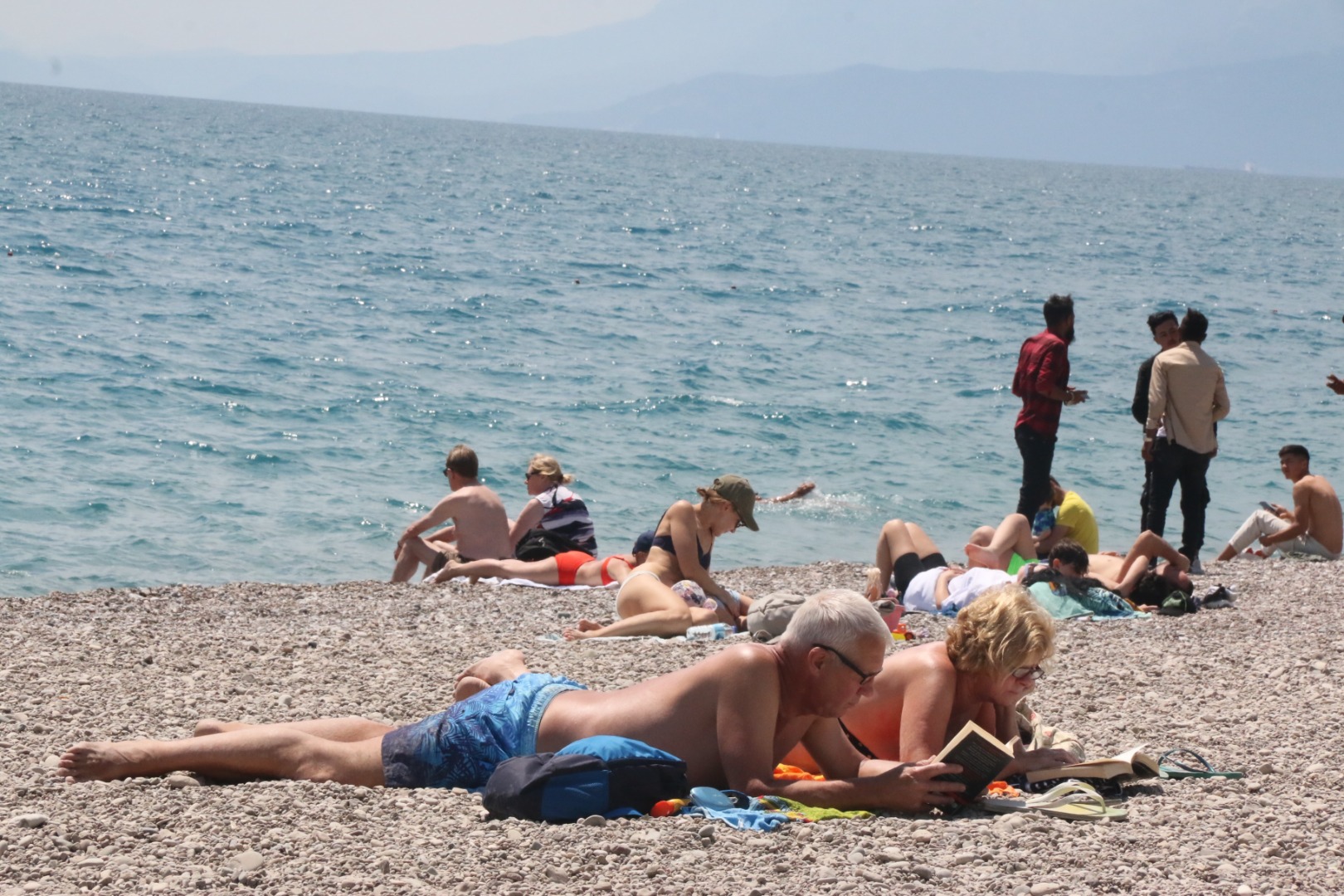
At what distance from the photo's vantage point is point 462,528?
9.92 metres

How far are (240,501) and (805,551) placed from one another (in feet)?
18.0

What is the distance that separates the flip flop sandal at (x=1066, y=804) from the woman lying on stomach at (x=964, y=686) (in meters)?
0.18

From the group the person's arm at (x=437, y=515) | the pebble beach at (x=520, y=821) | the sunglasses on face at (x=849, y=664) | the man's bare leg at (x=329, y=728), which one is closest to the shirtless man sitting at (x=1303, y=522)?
the pebble beach at (x=520, y=821)

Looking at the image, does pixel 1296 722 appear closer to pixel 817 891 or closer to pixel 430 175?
pixel 817 891

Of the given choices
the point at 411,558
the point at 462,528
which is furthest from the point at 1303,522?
the point at 411,558

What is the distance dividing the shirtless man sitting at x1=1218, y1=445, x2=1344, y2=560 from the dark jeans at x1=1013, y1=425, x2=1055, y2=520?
2.37m

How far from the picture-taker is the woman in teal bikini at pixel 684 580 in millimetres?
7457

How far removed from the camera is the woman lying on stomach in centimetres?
438

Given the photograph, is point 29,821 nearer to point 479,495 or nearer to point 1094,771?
point 1094,771

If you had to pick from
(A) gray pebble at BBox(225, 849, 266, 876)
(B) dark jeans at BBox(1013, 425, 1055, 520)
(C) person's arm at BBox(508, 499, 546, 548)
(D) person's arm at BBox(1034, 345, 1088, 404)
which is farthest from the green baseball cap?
(A) gray pebble at BBox(225, 849, 266, 876)

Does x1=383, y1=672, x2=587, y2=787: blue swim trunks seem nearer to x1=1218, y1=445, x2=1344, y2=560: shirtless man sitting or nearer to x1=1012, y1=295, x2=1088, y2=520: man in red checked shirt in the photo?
x1=1012, y1=295, x2=1088, y2=520: man in red checked shirt

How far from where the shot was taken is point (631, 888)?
3.54 metres

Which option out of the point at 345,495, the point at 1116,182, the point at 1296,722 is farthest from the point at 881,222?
the point at 1116,182

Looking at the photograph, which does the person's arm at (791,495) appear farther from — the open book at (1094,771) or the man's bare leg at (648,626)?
the open book at (1094,771)
